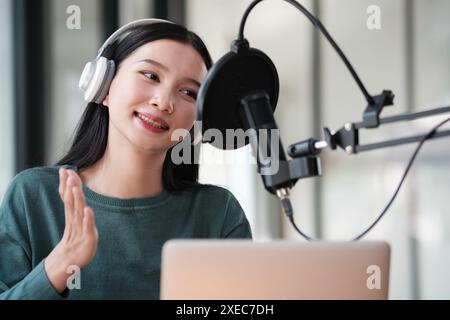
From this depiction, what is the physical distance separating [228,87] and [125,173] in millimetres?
497

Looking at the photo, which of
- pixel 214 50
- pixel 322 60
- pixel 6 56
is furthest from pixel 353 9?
pixel 6 56

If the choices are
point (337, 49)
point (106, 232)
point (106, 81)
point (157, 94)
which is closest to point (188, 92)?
point (157, 94)

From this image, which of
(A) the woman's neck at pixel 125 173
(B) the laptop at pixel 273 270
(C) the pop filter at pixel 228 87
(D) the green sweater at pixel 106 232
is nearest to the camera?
(B) the laptop at pixel 273 270

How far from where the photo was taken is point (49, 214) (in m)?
1.35

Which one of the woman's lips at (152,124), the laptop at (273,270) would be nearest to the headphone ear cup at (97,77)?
the woman's lips at (152,124)

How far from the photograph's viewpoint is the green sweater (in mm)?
1308

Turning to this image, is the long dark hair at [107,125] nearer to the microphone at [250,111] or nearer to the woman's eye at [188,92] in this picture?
the woman's eye at [188,92]

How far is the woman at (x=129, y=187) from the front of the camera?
4.33 feet

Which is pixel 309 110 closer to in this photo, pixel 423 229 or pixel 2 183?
pixel 423 229

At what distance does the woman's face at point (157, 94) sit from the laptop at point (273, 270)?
1.72 ft

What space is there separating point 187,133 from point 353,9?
8.54ft

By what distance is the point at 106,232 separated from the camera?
1.37 meters

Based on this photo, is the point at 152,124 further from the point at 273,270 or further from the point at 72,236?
the point at 273,270

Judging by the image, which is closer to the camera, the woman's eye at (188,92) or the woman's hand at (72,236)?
the woman's hand at (72,236)
